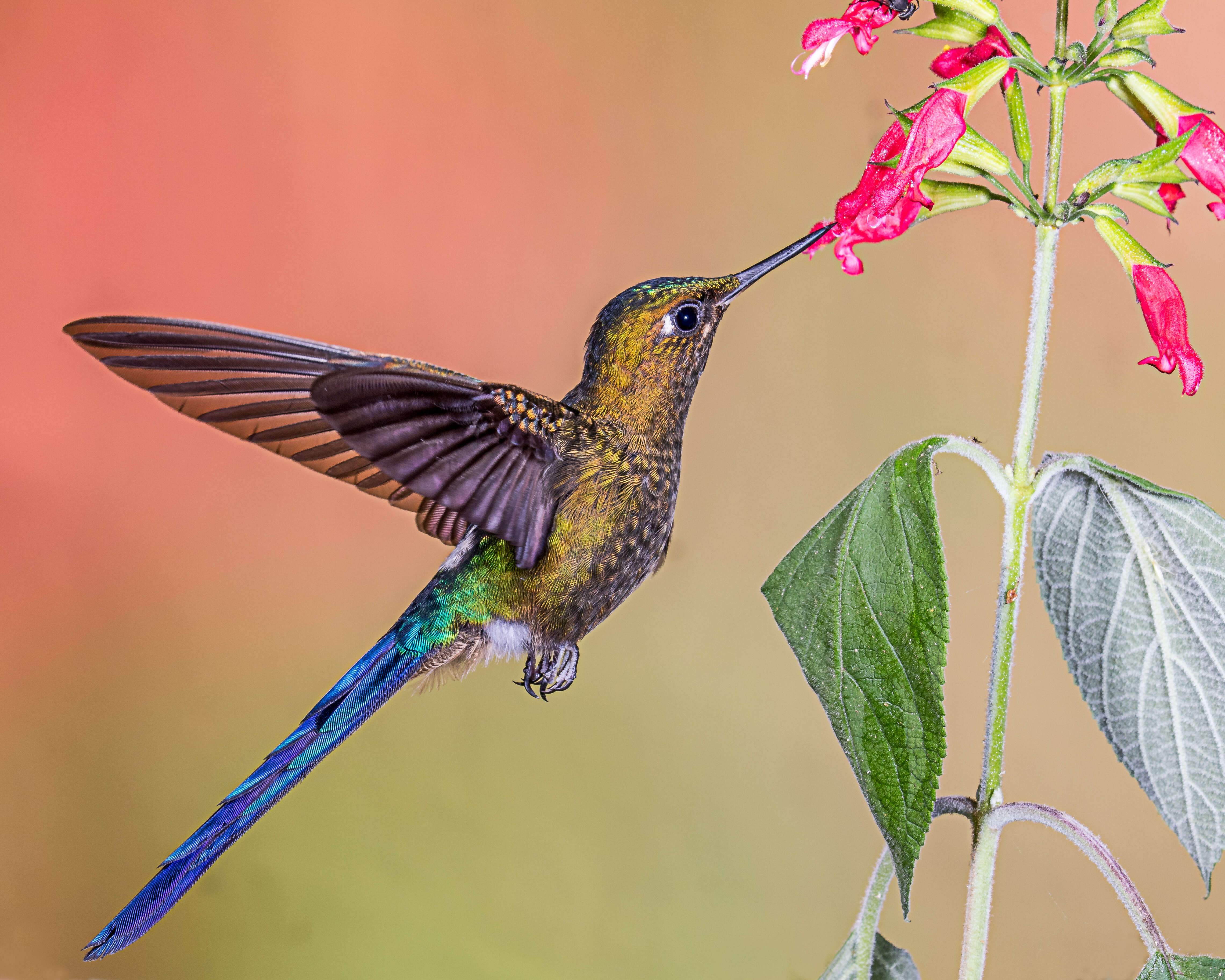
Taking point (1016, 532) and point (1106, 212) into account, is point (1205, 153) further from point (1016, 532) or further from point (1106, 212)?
point (1016, 532)

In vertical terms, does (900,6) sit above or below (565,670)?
above

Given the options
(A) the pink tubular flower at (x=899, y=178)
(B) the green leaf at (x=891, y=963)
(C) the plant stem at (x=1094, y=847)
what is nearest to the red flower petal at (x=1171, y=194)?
(A) the pink tubular flower at (x=899, y=178)

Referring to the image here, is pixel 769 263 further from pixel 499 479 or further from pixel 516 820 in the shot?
pixel 516 820

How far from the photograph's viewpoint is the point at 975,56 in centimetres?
44

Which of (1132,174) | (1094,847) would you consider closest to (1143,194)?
(1132,174)

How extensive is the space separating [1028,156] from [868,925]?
32 cm

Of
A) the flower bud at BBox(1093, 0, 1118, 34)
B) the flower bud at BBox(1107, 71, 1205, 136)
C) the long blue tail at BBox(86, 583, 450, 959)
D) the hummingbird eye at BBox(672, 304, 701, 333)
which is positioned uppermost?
the flower bud at BBox(1093, 0, 1118, 34)

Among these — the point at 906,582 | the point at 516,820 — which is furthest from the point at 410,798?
the point at 906,582

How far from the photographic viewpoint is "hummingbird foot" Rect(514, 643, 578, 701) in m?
0.50

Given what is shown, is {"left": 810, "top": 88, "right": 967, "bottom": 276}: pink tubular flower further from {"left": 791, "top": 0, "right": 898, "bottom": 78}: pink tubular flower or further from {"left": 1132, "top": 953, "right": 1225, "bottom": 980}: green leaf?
{"left": 1132, "top": 953, "right": 1225, "bottom": 980}: green leaf

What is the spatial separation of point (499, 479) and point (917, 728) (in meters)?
0.19

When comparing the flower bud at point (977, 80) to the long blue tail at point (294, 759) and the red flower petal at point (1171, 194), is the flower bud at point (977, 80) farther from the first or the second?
the long blue tail at point (294, 759)

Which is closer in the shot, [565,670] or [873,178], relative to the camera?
[873,178]

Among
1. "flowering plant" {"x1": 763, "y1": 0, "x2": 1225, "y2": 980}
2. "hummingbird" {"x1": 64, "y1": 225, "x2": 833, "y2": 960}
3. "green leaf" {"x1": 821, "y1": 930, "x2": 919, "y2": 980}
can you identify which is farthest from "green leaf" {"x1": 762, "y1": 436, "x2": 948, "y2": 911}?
"green leaf" {"x1": 821, "y1": 930, "x2": 919, "y2": 980}
